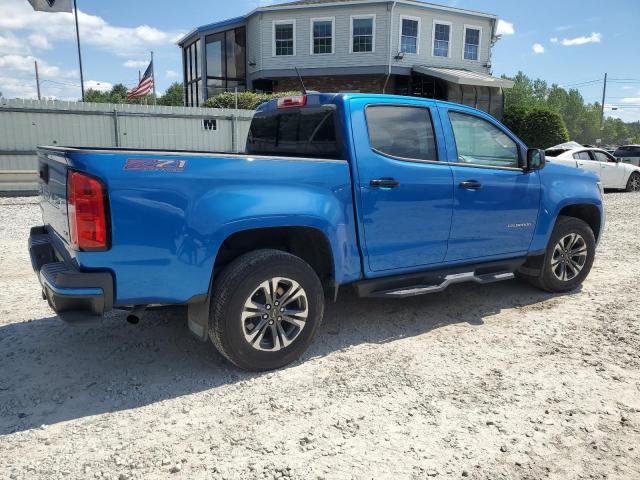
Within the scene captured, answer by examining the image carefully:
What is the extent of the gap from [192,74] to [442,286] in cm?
2890

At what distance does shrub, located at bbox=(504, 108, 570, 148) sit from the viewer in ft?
79.4

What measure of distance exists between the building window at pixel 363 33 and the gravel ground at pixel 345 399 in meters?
21.7

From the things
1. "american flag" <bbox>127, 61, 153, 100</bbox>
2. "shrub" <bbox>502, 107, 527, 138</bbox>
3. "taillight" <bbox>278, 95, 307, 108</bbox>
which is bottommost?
"taillight" <bbox>278, 95, 307, 108</bbox>

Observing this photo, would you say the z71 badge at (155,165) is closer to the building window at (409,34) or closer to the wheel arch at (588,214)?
the wheel arch at (588,214)

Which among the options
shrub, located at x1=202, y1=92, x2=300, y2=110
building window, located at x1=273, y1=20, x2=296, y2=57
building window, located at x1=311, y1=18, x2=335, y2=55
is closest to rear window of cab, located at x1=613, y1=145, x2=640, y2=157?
building window, located at x1=311, y1=18, x2=335, y2=55

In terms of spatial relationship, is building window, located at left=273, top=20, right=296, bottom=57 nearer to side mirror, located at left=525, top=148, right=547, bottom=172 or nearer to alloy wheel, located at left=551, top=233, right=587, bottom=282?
alloy wheel, located at left=551, top=233, right=587, bottom=282

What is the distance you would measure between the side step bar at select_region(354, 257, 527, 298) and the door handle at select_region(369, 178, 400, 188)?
0.73 meters

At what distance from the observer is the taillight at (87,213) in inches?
→ 114

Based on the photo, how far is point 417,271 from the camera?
14.3ft

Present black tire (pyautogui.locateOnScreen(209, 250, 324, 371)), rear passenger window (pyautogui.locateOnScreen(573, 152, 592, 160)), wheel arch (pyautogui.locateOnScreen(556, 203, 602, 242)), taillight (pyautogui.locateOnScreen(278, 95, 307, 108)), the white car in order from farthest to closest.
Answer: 1. rear passenger window (pyautogui.locateOnScreen(573, 152, 592, 160))
2. the white car
3. wheel arch (pyautogui.locateOnScreen(556, 203, 602, 242))
4. taillight (pyautogui.locateOnScreen(278, 95, 307, 108))
5. black tire (pyautogui.locateOnScreen(209, 250, 324, 371))

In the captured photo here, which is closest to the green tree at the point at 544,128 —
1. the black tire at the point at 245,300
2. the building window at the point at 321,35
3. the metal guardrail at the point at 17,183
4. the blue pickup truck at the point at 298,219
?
the building window at the point at 321,35

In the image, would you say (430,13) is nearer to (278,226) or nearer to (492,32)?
(492,32)

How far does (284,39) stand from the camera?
2517 cm

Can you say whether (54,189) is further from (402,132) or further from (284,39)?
(284,39)
